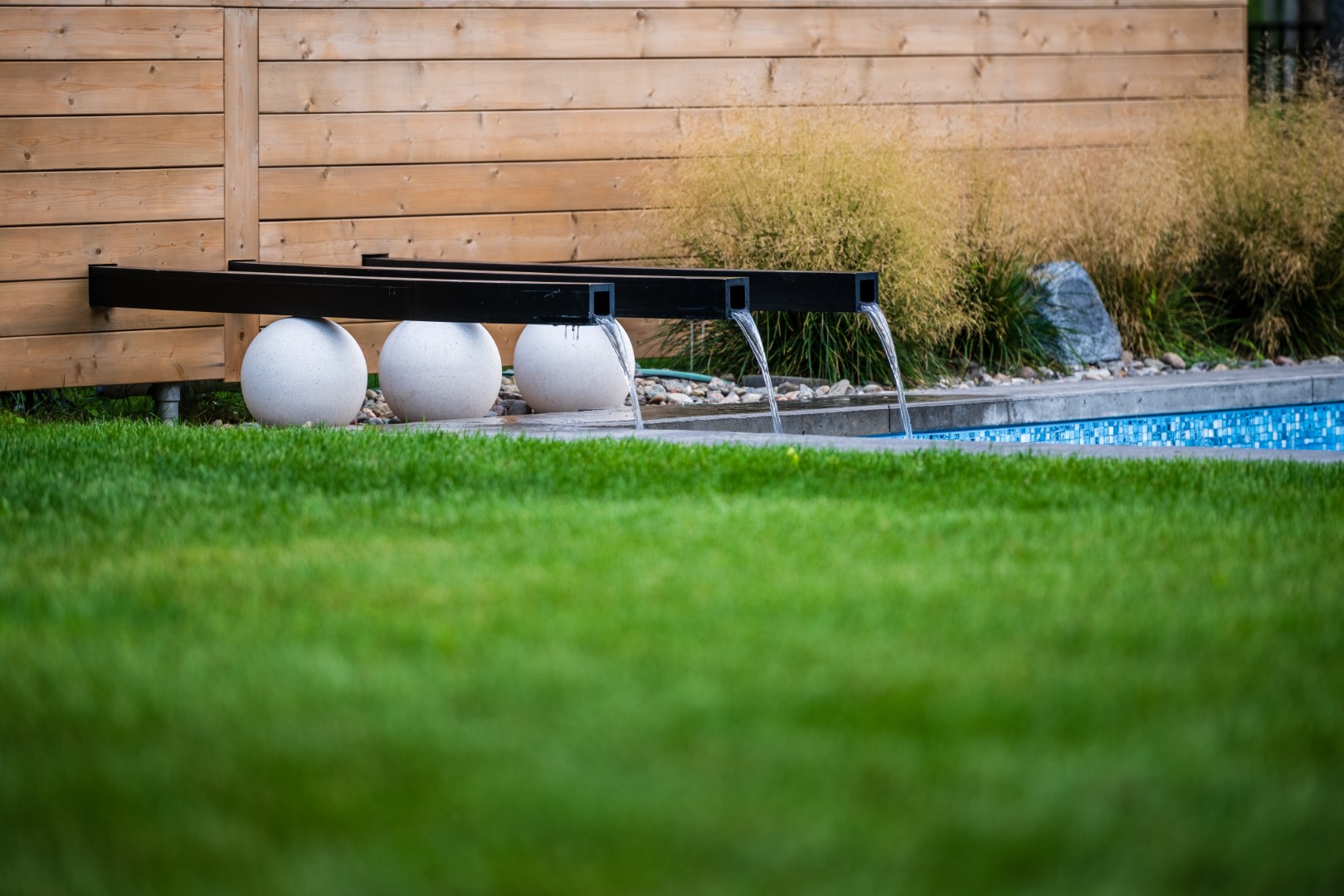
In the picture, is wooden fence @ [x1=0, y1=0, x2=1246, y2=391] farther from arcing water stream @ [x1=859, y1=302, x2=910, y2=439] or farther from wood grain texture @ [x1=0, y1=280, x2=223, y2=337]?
arcing water stream @ [x1=859, y1=302, x2=910, y2=439]

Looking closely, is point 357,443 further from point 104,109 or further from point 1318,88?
point 1318,88

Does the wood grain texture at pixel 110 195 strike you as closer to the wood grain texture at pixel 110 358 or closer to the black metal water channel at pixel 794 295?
the wood grain texture at pixel 110 358

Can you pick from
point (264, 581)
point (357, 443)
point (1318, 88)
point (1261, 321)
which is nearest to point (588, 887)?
point (264, 581)

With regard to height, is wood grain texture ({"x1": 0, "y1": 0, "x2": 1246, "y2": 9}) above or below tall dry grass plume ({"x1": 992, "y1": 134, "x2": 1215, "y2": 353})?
above

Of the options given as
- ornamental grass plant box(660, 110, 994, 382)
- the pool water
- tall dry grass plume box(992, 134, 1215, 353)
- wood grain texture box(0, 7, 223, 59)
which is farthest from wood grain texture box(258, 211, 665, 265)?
the pool water

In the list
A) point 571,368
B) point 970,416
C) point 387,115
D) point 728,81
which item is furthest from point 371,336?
point 970,416

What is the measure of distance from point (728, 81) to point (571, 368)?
2780 millimetres

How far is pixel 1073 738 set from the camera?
2.38m

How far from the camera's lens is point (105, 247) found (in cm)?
768

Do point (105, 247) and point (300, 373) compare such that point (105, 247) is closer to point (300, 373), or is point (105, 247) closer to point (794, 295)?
point (300, 373)

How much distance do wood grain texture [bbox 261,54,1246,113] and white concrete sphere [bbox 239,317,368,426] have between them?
5.36ft

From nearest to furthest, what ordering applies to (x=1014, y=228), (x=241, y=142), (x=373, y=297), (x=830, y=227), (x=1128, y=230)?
(x=373, y=297) → (x=241, y=142) → (x=830, y=227) → (x=1014, y=228) → (x=1128, y=230)

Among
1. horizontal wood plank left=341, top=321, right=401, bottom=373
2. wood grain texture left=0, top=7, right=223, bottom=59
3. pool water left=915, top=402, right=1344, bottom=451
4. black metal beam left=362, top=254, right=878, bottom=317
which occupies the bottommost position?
pool water left=915, top=402, right=1344, bottom=451

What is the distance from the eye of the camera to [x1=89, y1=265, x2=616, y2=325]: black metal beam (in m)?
6.11
